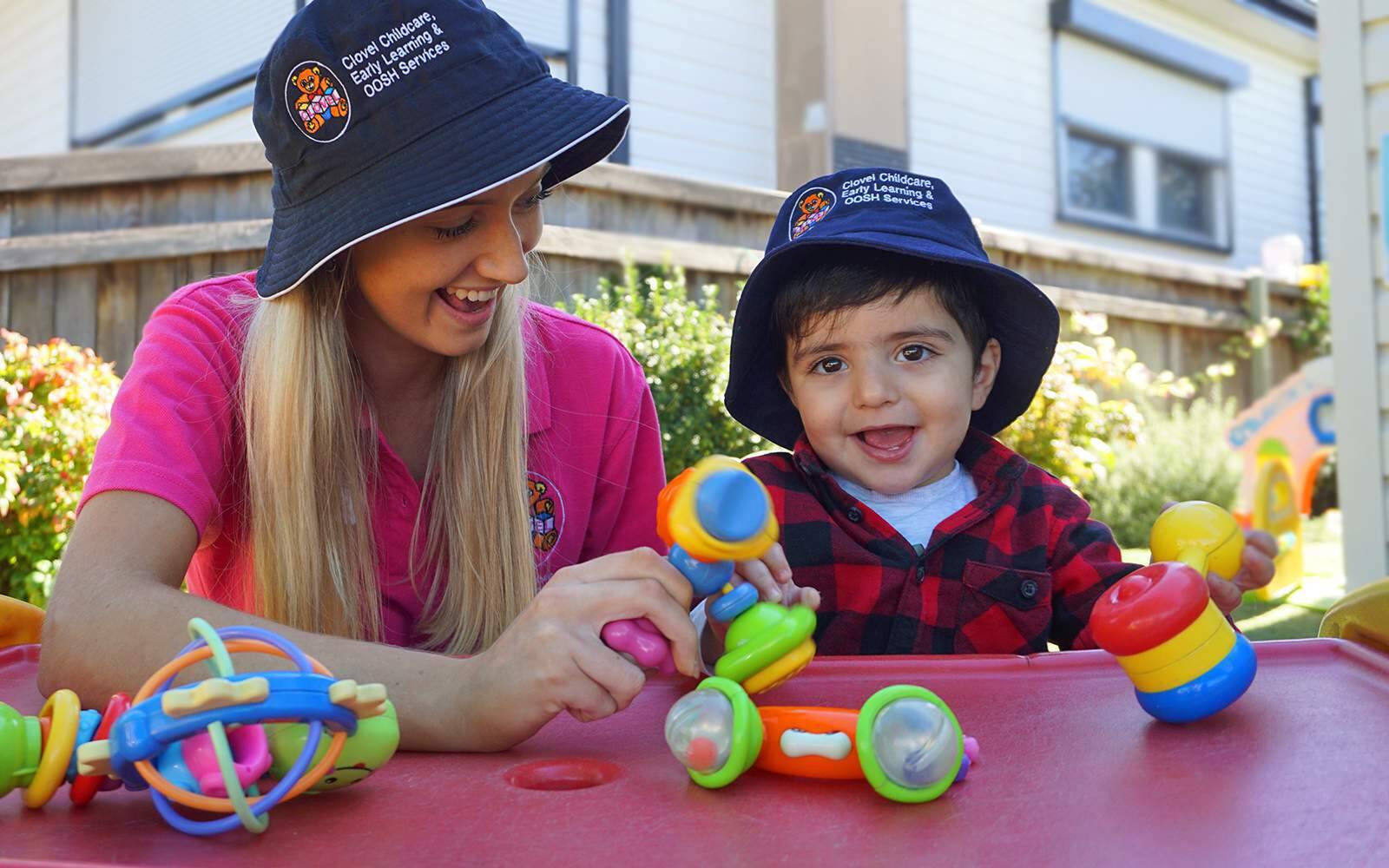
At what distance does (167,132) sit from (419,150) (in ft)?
24.0

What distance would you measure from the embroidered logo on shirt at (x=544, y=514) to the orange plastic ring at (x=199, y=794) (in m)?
1.10

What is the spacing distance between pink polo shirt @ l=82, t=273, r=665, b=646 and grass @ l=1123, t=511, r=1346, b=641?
140cm

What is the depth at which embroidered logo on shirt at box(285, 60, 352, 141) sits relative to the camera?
1517mm

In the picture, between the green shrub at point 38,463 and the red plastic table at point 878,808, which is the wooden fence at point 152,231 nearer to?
the green shrub at point 38,463

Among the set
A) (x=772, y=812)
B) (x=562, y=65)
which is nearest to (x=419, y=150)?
(x=772, y=812)

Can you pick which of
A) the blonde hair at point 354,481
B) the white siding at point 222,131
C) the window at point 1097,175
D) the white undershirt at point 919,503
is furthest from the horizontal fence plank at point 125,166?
the window at point 1097,175

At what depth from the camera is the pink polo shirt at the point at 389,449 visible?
1603 millimetres

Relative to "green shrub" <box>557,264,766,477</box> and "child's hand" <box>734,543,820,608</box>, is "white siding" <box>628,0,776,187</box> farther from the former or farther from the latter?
"child's hand" <box>734,543,820,608</box>

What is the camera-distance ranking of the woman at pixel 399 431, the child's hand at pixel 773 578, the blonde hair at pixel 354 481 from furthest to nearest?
1. the blonde hair at pixel 354 481
2. the child's hand at pixel 773 578
3. the woman at pixel 399 431

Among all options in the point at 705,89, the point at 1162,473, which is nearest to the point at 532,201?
the point at 1162,473

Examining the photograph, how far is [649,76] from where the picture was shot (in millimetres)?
7426

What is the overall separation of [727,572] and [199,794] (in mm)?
499

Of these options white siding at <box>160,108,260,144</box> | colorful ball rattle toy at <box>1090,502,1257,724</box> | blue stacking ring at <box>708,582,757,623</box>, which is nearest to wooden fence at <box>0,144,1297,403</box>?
white siding at <box>160,108,260,144</box>

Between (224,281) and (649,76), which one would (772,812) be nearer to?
(224,281)
